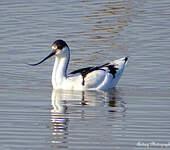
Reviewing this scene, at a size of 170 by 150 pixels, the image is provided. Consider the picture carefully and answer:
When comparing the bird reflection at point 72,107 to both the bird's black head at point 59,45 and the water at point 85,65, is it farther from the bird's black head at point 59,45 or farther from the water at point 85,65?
the bird's black head at point 59,45

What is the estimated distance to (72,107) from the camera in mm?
14047

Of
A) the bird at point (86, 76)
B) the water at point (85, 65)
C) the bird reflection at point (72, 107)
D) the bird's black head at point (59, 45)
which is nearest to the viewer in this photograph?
the water at point (85, 65)

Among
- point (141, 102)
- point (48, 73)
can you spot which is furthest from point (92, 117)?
point (48, 73)

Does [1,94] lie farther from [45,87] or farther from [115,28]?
[115,28]

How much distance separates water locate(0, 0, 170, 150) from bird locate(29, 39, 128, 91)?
0.21 m

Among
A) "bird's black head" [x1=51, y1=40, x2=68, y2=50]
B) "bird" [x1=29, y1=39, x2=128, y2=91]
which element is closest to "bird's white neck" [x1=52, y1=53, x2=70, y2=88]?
"bird" [x1=29, y1=39, x2=128, y2=91]

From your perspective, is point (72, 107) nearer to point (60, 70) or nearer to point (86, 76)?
point (86, 76)

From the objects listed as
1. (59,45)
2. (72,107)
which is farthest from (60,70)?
(72,107)

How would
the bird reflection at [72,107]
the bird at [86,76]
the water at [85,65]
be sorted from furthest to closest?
1. the bird at [86,76]
2. the bird reflection at [72,107]
3. the water at [85,65]

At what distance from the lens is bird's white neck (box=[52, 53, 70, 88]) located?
1613cm

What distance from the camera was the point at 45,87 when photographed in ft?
52.6

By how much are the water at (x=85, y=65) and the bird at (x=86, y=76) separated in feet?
0.68

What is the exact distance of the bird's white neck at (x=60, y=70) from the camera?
16.1 m

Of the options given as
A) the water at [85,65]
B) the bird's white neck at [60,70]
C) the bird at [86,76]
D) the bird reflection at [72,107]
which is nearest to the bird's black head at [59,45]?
the bird at [86,76]
